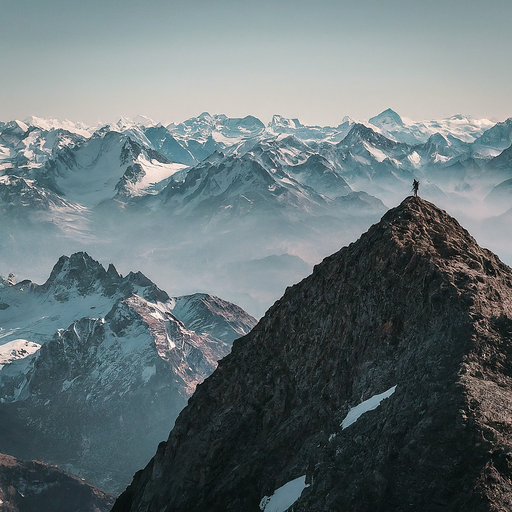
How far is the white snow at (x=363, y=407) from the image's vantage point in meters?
45.4

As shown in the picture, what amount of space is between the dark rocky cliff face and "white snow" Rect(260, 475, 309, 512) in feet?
2.43

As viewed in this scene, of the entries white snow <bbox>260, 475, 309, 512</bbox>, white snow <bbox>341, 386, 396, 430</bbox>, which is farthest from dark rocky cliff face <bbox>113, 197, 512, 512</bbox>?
white snow <bbox>260, 475, 309, 512</bbox>

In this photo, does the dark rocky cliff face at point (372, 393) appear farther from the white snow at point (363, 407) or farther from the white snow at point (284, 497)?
the white snow at point (284, 497)

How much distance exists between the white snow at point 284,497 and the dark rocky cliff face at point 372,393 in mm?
740

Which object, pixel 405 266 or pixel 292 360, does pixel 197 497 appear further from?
pixel 405 266

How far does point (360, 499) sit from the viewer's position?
37.9 meters

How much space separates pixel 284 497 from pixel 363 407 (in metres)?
9.25

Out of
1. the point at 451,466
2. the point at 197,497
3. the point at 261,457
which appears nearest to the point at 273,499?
the point at 261,457

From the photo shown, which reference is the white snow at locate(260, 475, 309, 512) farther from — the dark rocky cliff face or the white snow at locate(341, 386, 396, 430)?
the white snow at locate(341, 386, 396, 430)

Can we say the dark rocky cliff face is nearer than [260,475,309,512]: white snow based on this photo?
Yes

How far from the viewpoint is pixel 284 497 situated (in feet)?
152

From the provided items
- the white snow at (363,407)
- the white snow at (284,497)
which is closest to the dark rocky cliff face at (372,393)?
the white snow at (363,407)

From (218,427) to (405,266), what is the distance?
24.3 meters

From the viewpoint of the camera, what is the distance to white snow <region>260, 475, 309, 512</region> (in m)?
44.8
